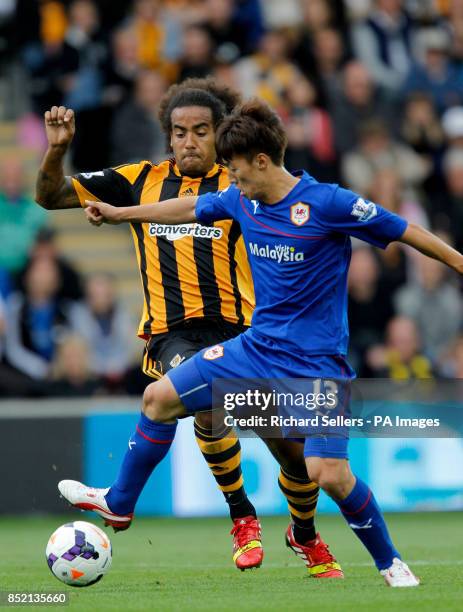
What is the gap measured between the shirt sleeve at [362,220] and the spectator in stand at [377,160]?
740cm

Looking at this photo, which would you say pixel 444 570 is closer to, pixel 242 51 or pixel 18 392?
pixel 18 392

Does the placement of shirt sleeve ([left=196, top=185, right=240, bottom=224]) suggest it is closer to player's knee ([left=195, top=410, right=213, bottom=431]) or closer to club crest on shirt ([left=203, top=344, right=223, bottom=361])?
club crest on shirt ([left=203, top=344, right=223, bottom=361])

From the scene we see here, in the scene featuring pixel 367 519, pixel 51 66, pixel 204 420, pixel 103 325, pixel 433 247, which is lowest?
Result: pixel 103 325

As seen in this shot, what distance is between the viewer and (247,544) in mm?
7773

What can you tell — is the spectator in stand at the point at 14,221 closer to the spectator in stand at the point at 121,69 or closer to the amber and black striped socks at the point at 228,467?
the spectator in stand at the point at 121,69

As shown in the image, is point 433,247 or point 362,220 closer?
point 433,247

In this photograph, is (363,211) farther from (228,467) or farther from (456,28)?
(456,28)

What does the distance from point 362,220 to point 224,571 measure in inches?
91.9

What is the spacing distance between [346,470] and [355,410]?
0.42 metres

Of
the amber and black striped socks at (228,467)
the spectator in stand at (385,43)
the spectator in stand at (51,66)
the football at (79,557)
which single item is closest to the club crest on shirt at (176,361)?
the amber and black striped socks at (228,467)

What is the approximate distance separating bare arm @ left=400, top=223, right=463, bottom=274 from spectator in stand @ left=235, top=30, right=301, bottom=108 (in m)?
7.86

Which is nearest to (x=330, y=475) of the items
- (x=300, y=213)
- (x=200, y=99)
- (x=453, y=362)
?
(x=300, y=213)

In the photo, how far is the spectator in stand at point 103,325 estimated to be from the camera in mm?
13125

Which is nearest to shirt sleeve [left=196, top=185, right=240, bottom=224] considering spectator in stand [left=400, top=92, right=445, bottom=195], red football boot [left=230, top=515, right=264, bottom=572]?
red football boot [left=230, top=515, right=264, bottom=572]
